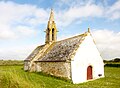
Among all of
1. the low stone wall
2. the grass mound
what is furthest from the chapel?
the grass mound

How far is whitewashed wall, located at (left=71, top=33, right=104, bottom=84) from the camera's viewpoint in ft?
89.1

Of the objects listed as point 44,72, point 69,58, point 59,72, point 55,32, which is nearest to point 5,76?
point 69,58

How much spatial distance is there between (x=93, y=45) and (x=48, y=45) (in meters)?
14.5

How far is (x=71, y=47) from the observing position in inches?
1181

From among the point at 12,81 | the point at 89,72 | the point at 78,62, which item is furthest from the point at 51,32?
the point at 12,81

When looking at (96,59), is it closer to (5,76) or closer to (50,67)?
(50,67)

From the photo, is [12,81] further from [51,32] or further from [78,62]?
[51,32]

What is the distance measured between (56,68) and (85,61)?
185 inches

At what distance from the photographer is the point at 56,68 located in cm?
3080

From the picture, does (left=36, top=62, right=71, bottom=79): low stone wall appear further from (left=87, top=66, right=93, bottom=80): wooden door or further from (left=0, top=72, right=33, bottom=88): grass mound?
(left=0, top=72, right=33, bottom=88): grass mound

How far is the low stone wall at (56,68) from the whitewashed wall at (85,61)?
938 mm

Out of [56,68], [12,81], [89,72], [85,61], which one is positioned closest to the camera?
[12,81]

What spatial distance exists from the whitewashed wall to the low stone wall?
3.08 ft

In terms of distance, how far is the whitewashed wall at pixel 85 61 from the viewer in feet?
89.1
